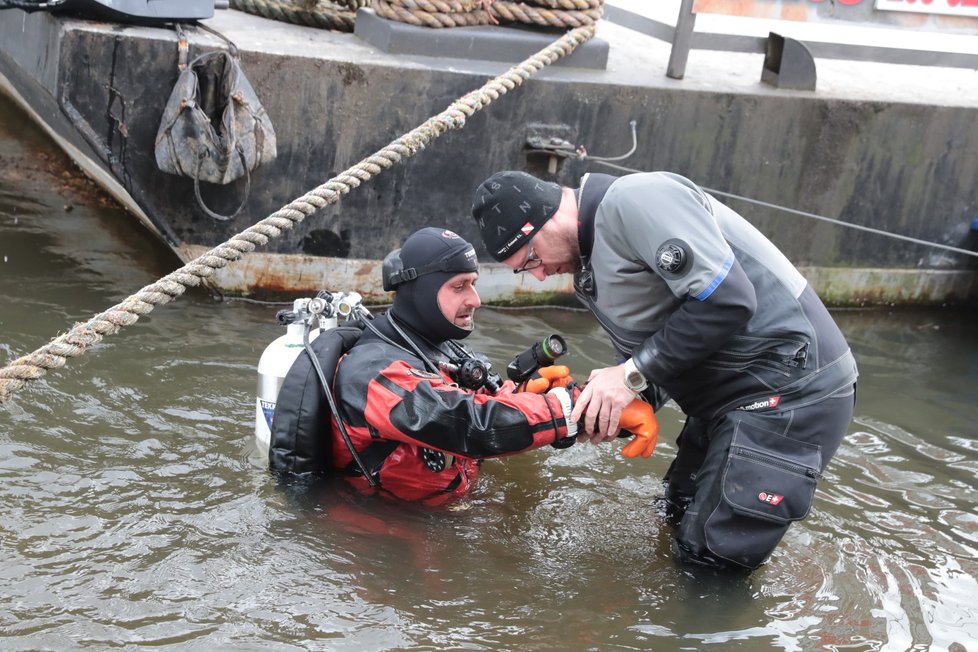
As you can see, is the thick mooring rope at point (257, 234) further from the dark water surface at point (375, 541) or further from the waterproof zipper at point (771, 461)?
the waterproof zipper at point (771, 461)

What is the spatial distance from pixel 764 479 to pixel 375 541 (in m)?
1.47

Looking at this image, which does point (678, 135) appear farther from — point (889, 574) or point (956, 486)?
point (889, 574)

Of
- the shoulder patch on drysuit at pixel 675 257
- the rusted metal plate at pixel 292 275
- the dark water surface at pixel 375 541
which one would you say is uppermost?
the shoulder patch on drysuit at pixel 675 257

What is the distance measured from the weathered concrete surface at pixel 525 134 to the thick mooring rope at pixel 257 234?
1.09 ft

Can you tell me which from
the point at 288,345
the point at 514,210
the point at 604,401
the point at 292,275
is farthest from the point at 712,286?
the point at 292,275

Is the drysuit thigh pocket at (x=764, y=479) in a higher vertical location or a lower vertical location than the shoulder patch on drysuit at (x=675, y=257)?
lower

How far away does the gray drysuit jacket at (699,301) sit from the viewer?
11.7 feet

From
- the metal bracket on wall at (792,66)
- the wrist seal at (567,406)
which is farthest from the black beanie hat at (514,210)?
the metal bracket on wall at (792,66)

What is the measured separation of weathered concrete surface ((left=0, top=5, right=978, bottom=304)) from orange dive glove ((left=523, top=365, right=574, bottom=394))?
2733mm

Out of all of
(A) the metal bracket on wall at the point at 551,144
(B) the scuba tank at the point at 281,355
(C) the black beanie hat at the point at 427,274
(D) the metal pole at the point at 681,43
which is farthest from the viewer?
(D) the metal pole at the point at 681,43

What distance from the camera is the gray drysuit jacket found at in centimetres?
356

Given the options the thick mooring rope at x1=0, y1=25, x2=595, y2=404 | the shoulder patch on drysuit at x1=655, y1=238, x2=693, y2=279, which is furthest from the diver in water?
the thick mooring rope at x1=0, y1=25, x2=595, y2=404

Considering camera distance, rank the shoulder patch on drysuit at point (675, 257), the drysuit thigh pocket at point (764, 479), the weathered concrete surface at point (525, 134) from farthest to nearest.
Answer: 1. the weathered concrete surface at point (525, 134)
2. the drysuit thigh pocket at point (764, 479)
3. the shoulder patch on drysuit at point (675, 257)

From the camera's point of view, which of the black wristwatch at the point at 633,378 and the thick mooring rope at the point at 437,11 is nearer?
the black wristwatch at the point at 633,378
